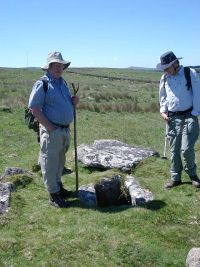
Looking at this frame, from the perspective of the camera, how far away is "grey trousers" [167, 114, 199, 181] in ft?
31.3

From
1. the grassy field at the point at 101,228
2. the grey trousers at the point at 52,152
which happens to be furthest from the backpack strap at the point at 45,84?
the grassy field at the point at 101,228

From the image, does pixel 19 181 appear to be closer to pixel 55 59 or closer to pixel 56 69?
pixel 56 69

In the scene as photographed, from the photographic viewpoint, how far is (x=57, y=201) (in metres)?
9.07

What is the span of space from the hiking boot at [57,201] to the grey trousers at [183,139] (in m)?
2.68

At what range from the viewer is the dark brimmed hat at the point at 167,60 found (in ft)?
30.2

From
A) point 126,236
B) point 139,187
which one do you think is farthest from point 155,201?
point 126,236

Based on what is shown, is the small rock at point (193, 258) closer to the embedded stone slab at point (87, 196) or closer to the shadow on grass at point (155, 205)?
the shadow on grass at point (155, 205)

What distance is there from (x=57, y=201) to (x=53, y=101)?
2.06m

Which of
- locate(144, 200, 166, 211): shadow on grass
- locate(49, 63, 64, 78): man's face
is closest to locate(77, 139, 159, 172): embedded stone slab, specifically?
locate(144, 200, 166, 211): shadow on grass

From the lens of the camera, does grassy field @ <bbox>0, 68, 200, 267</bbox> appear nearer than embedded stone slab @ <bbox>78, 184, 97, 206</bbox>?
Yes

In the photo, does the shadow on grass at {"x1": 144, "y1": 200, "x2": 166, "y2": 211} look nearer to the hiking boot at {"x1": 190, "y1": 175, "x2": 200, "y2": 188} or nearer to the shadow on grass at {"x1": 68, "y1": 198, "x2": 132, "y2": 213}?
the shadow on grass at {"x1": 68, "y1": 198, "x2": 132, "y2": 213}

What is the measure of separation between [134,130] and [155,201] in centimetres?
1332

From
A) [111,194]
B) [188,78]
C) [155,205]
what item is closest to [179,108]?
[188,78]

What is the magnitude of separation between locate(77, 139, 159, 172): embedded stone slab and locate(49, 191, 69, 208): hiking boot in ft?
9.68
